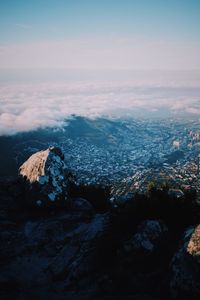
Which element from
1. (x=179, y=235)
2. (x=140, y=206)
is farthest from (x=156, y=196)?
(x=179, y=235)

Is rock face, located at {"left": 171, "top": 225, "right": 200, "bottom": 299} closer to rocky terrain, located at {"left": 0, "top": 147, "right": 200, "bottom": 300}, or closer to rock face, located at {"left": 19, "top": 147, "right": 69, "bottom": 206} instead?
rocky terrain, located at {"left": 0, "top": 147, "right": 200, "bottom": 300}

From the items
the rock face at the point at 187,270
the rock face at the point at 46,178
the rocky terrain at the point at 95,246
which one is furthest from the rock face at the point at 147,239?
the rock face at the point at 46,178

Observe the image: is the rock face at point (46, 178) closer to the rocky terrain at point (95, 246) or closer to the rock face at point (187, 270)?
the rocky terrain at point (95, 246)

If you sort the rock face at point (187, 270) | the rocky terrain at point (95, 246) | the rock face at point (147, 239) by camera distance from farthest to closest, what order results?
1. the rock face at point (147, 239)
2. the rocky terrain at point (95, 246)
3. the rock face at point (187, 270)

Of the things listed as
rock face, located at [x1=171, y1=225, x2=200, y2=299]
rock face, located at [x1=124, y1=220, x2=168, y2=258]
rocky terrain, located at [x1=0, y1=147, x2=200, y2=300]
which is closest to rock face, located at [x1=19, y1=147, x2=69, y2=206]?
rocky terrain, located at [x1=0, y1=147, x2=200, y2=300]

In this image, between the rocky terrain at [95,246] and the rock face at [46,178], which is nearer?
the rocky terrain at [95,246]

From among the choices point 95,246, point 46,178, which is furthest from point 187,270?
point 46,178
